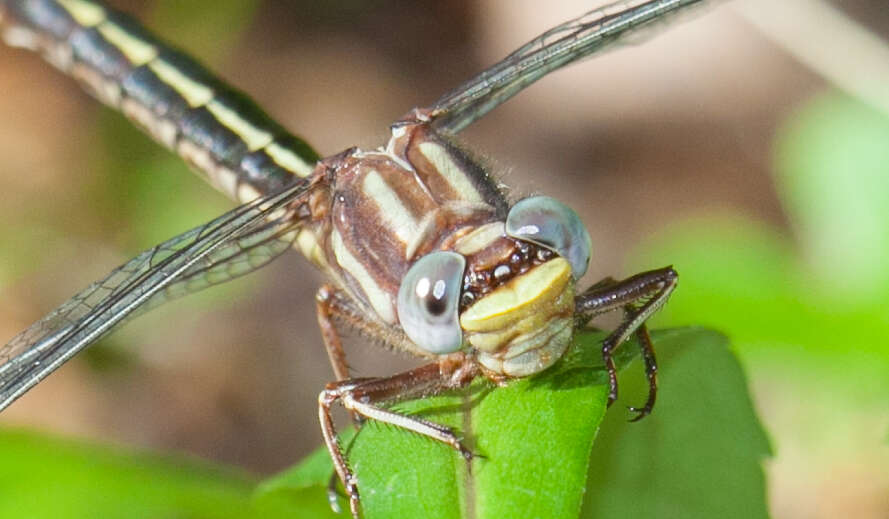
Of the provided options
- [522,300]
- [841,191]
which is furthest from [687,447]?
[841,191]

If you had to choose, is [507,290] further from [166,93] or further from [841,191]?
[841,191]

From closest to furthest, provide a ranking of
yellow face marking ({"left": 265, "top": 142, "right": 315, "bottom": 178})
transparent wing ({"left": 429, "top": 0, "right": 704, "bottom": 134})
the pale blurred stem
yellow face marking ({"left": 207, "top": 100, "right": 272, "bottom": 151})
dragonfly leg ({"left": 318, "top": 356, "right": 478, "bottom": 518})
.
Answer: dragonfly leg ({"left": 318, "top": 356, "right": 478, "bottom": 518}), transparent wing ({"left": 429, "top": 0, "right": 704, "bottom": 134}), yellow face marking ({"left": 265, "top": 142, "right": 315, "bottom": 178}), yellow face marking ({"left": 207, "top": 100, "right": 272, "bottom": 151}), the pale blurred stem

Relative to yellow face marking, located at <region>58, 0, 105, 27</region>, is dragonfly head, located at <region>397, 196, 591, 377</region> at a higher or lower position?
lower

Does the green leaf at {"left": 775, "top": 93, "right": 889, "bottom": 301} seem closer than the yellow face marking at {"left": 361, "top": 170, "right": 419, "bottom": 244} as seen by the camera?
No

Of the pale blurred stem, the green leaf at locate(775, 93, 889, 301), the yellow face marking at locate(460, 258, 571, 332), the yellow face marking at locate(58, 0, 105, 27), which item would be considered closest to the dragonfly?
the yellow face marking at locate(460, 258, 571, 332)

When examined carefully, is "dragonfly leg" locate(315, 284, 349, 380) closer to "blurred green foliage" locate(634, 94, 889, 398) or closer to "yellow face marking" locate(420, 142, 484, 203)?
"yellow face marking" locate(420, 142, 484, 203)

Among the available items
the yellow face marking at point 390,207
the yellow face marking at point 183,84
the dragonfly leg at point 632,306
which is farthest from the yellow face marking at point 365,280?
the yellow face marking at point 183,84
